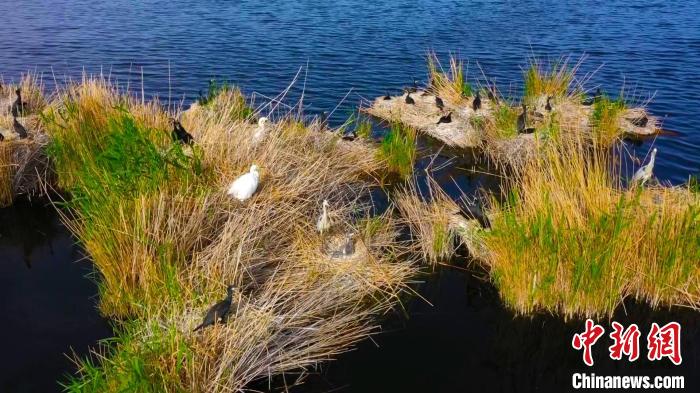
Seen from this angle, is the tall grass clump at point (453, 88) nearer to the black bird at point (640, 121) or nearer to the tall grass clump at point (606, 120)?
the tall grass clump at point (606, 120)

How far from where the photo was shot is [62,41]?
2331 cm

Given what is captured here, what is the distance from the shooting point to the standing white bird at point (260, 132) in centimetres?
911

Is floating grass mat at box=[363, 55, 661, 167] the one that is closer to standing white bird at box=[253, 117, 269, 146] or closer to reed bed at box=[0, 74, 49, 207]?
standing white bird at box=[253, 117, 269, 146]

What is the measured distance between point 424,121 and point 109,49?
→ 14.0 meters

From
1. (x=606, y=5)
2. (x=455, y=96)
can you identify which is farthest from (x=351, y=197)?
(x=606, y=5)

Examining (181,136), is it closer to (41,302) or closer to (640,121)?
(41,302)

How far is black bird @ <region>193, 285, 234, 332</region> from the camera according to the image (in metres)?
5.58

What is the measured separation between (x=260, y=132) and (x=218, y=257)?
→ 10.3 feet

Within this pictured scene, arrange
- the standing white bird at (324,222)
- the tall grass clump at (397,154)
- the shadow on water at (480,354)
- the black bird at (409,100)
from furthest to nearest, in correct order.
Answer: the black bird at (409,100)
the tall grass clump at (397,154)
the standing white bird at (324,222)
the shadow on water at (480,354)

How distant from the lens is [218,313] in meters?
5.62

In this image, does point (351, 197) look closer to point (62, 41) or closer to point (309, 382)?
point (309, 382)

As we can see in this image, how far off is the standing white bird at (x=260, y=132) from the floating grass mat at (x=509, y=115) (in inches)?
169

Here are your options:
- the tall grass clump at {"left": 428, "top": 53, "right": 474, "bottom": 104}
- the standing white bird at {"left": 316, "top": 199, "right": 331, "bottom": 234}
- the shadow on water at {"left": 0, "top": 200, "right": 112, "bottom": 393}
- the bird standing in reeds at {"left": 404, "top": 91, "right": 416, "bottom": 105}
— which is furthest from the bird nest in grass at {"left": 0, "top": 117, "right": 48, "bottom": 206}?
the tall grass clump at {"left": 428, "top": 53, "right": 474, "bottom": 104}

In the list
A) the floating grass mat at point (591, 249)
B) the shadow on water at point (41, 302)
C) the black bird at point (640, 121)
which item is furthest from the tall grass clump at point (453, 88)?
the shadow on water at point (41, 302)
